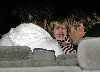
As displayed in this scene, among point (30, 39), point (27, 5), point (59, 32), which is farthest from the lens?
point (27, 5)

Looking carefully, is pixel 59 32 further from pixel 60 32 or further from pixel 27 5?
pixel 27 5

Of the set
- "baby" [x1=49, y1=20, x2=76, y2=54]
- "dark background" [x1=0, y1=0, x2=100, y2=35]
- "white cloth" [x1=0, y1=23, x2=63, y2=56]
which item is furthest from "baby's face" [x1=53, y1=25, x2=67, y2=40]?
"dark background" [x1=0, y1=0, x2=100, y2=35]

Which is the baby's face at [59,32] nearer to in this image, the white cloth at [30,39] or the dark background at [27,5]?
the white cloth at [30,39]

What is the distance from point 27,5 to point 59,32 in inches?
168

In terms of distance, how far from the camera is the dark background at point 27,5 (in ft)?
25.2

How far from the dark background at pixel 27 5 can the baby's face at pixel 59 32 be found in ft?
10.8

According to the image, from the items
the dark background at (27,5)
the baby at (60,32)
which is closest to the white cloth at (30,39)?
the baby at (60,32)

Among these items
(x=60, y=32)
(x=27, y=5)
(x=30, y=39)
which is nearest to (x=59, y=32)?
(x=60, y=32)


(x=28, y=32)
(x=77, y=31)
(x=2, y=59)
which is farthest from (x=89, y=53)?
(x=77, y=31)

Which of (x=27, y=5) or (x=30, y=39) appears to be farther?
(x=27, y=5)

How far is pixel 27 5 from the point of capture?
8.31 metres

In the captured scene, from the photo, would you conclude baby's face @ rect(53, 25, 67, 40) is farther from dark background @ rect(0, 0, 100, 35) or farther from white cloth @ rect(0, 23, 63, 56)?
dark background @ rect(0, 0, 100, 35)

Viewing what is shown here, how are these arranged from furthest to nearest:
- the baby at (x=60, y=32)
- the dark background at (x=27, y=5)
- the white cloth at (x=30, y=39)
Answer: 1. the dark background at (x=27, y=5)
2. the baby at (x=60, y=32)
3. the white cloth at (x=30, y=39)

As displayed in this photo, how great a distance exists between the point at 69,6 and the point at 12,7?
137 cm
